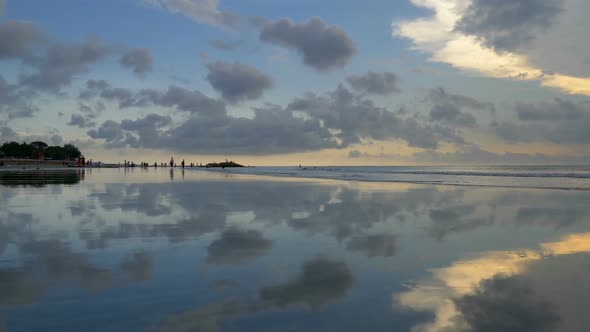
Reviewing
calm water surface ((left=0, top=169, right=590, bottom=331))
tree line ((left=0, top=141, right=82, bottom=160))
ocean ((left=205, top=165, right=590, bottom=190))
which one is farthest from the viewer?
tree line ((left=0, top=141, right=82, bottom=160))

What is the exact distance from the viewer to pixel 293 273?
6.87 metres

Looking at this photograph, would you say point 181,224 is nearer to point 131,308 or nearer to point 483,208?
point 131,308

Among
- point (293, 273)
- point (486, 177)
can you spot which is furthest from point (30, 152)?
point (293, 273)

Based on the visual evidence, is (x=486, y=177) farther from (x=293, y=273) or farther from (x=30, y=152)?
(x=30, y=152)

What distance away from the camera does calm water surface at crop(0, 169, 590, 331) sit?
16.1 feet

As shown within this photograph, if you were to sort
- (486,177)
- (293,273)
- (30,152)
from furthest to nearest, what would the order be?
1. (30,152)
2. (486,177)
3. (293,273)

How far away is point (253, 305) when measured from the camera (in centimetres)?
532

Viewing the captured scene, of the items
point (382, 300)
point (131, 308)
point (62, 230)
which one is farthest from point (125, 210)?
point (382, 300)

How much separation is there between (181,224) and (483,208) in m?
11.5

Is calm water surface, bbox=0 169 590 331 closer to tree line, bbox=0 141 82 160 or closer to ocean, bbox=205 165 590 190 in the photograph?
ocean, bbox=205 165 590 190

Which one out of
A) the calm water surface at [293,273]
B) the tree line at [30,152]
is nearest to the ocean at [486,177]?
the calm water surface at [293,273]

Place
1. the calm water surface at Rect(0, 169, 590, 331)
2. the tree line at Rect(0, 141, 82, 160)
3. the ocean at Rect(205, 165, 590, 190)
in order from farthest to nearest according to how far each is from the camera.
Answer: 1. the tree line at Rect(0, 141, 82, 160)
2. the ocean at Rect(205, 165, 590, 190)
3. the calm water surface at Rect(0, 169, 590, 331)

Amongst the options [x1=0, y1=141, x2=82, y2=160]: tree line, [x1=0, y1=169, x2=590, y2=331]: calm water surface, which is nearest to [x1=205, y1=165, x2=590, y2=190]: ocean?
[x1=0, y1=169, x2=590, y2=331]: calm water surface

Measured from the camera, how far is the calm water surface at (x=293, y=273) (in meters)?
4.89
